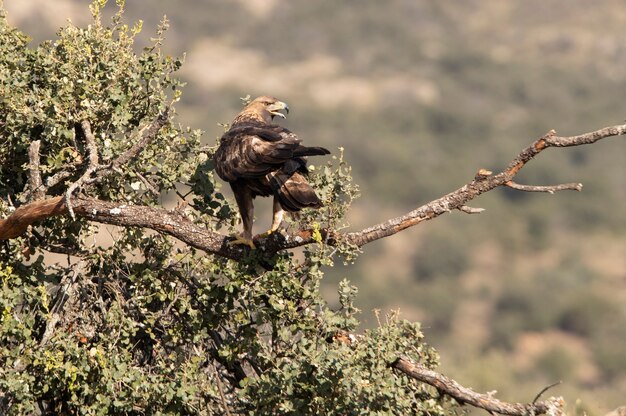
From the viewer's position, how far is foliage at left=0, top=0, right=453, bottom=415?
746 cm

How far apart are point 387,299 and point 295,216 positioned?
5959 centimetres

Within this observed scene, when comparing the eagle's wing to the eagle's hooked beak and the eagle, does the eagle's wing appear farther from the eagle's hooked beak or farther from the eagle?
the eagle's hooked beak

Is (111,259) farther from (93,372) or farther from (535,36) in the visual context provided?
(535,36)

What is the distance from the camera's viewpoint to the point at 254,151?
794 centimetres

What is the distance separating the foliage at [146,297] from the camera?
7.46 m

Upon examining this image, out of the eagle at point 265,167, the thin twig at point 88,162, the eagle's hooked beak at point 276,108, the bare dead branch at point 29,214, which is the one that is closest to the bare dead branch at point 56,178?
the thin twig at point 88,162

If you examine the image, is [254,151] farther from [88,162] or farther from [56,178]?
[56,178]

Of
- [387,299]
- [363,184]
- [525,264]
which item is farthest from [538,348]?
[363,184]

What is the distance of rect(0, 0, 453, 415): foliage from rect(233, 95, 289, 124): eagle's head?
Result: 0.47m

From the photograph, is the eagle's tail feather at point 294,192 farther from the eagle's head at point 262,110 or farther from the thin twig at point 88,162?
the eagle's head at point 262,110

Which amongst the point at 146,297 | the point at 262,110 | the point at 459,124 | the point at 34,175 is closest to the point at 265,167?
the point at 146,297

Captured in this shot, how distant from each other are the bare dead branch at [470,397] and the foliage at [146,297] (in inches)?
5.3

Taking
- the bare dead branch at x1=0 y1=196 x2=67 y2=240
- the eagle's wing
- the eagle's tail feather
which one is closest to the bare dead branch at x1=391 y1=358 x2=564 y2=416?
the eagle's tail feather

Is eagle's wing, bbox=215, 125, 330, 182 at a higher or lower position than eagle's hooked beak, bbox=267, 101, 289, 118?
lower
